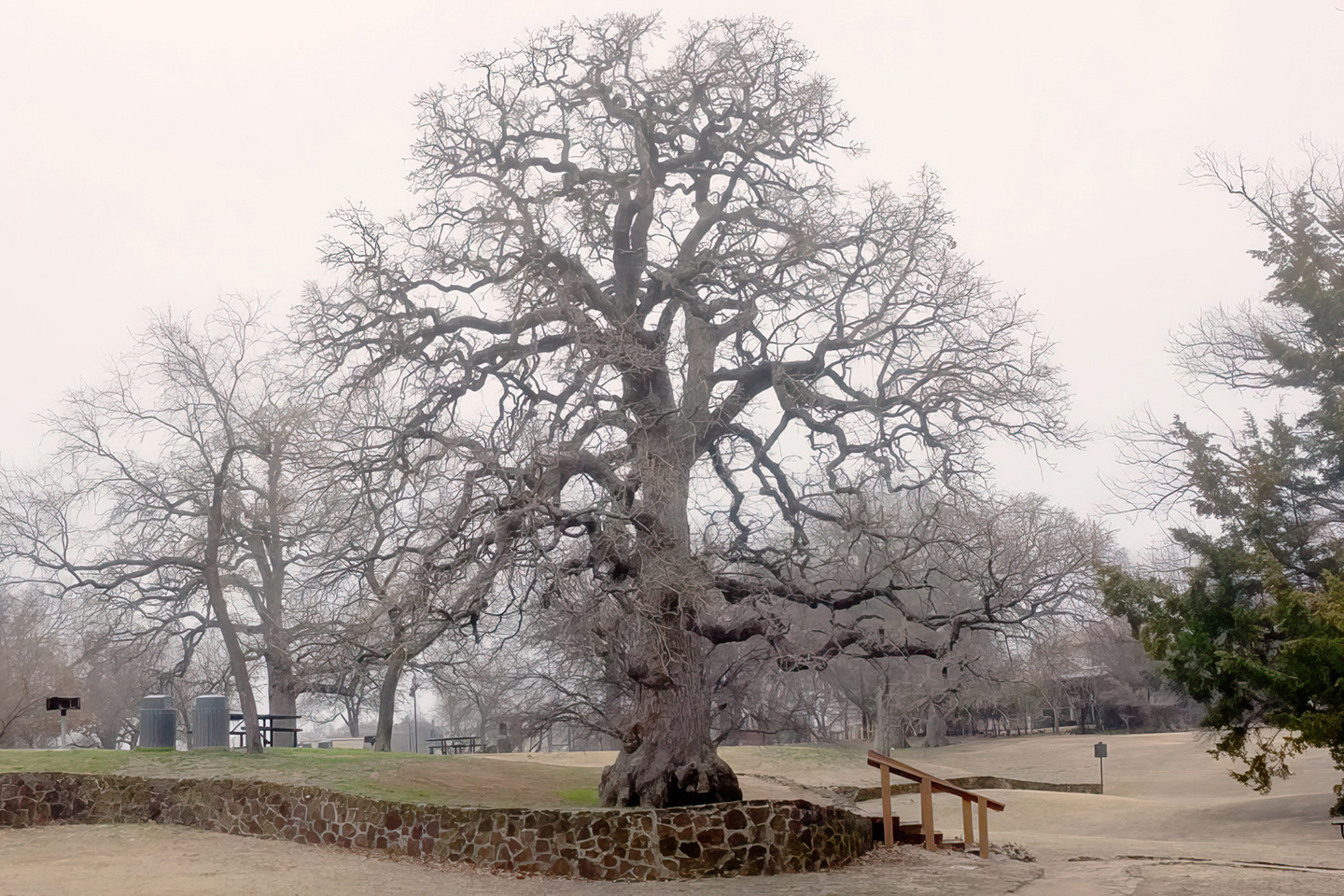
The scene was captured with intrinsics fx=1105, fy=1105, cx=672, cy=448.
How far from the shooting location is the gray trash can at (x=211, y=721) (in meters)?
25.4

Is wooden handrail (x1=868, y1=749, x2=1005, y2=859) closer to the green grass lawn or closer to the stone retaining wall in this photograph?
the stone retaining wall

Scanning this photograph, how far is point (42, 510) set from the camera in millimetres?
27484

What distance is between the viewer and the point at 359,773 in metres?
18.8

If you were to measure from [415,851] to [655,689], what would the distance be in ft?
14.3

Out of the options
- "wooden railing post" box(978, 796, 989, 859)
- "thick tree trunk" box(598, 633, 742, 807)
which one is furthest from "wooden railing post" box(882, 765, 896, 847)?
"thick tree trunk" box(598, 633, 742, 807)

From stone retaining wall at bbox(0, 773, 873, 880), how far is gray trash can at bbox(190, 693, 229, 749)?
7.52 meters

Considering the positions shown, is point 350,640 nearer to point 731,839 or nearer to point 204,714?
point 731,839

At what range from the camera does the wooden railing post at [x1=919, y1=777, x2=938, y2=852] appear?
54.4 feet

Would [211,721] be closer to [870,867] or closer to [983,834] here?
[870,867]

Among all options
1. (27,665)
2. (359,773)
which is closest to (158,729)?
(359,773)

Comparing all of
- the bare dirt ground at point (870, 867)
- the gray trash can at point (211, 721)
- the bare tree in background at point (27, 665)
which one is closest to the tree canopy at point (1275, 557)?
the bare dirt ground at point (870, 867)

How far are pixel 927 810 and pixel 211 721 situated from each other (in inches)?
665

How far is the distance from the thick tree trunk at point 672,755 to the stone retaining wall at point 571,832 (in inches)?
85.2

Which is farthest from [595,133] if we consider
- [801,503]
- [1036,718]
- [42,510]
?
[1036,718]
